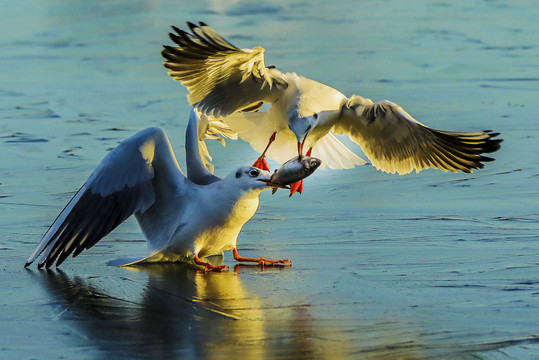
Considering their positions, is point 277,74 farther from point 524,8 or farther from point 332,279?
point 524,8

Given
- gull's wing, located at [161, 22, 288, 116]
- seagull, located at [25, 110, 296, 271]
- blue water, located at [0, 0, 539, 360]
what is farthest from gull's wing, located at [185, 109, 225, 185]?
blue water, located at [0, 0, 539, 360]

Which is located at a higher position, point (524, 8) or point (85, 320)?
point (85, 320)

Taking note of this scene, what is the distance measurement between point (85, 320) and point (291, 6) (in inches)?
452

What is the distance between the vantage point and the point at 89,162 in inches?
380

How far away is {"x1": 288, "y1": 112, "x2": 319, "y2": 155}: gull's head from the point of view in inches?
331

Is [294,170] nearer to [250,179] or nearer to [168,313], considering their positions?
[250,179]

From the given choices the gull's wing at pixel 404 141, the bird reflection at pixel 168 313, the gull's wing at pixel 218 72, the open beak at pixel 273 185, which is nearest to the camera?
the bird reflection at pixel 168 313

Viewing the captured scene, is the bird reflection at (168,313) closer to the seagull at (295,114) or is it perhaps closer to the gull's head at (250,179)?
the gull's head at (250,179)

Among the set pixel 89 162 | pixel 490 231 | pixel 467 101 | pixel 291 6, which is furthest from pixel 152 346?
pixel 291 6

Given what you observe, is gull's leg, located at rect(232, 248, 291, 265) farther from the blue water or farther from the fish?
the fish

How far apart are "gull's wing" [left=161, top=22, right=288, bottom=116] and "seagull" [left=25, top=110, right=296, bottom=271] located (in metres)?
1.10

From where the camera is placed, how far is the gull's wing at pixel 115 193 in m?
7.06

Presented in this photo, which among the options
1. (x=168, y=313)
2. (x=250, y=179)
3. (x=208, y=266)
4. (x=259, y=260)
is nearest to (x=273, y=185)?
(x=250, y=179)

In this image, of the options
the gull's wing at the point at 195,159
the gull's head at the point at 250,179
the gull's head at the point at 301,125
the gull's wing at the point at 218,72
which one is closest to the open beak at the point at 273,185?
the gull's head at the point at 250,179
